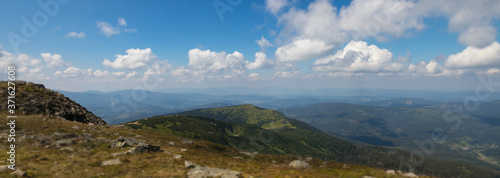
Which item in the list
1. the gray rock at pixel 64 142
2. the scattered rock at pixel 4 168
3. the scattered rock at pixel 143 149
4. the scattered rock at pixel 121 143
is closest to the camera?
the scattered rock at pixel 4 168

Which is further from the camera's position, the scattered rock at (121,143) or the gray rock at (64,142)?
the scattered rock at (121,143)

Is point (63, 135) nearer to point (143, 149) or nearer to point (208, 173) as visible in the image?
point (143, 149)

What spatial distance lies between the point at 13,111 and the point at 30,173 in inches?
1132

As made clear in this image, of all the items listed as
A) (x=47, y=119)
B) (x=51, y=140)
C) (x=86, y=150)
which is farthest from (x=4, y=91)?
(x=86, y=150)

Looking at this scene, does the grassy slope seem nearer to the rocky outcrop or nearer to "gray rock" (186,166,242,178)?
"gray rock" (186,166,242,178)

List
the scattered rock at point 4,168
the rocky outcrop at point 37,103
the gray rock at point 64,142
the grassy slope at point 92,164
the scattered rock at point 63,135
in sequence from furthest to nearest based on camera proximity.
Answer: the rocky outcrop at point 37,103 → the scattered rock at point 63,135 → the gray rock at point 64,142 → the grassy slope at point 92,164 → the scattered rock at point 4,168

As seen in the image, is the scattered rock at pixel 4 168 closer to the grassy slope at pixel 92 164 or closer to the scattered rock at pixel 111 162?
the grassy slope at pixel 92 164

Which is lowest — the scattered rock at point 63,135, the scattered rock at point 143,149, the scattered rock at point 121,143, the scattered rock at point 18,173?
the scattered rock at point 143,149

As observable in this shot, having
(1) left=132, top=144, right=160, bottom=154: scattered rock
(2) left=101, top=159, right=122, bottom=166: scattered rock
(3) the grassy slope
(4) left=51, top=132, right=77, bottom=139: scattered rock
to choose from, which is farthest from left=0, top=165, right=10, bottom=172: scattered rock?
(1) left=132, top=144, right=160, bottom=154: scattered rock

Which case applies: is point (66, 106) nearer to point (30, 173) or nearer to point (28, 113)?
point (28, 113)

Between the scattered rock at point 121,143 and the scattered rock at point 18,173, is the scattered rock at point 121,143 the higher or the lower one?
the lower one

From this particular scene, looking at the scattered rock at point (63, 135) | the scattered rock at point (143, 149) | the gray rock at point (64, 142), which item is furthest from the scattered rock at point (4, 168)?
the scattered rock at point (143, 149)

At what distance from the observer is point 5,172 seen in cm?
1891

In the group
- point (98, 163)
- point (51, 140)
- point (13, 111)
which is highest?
point (13, 111)
